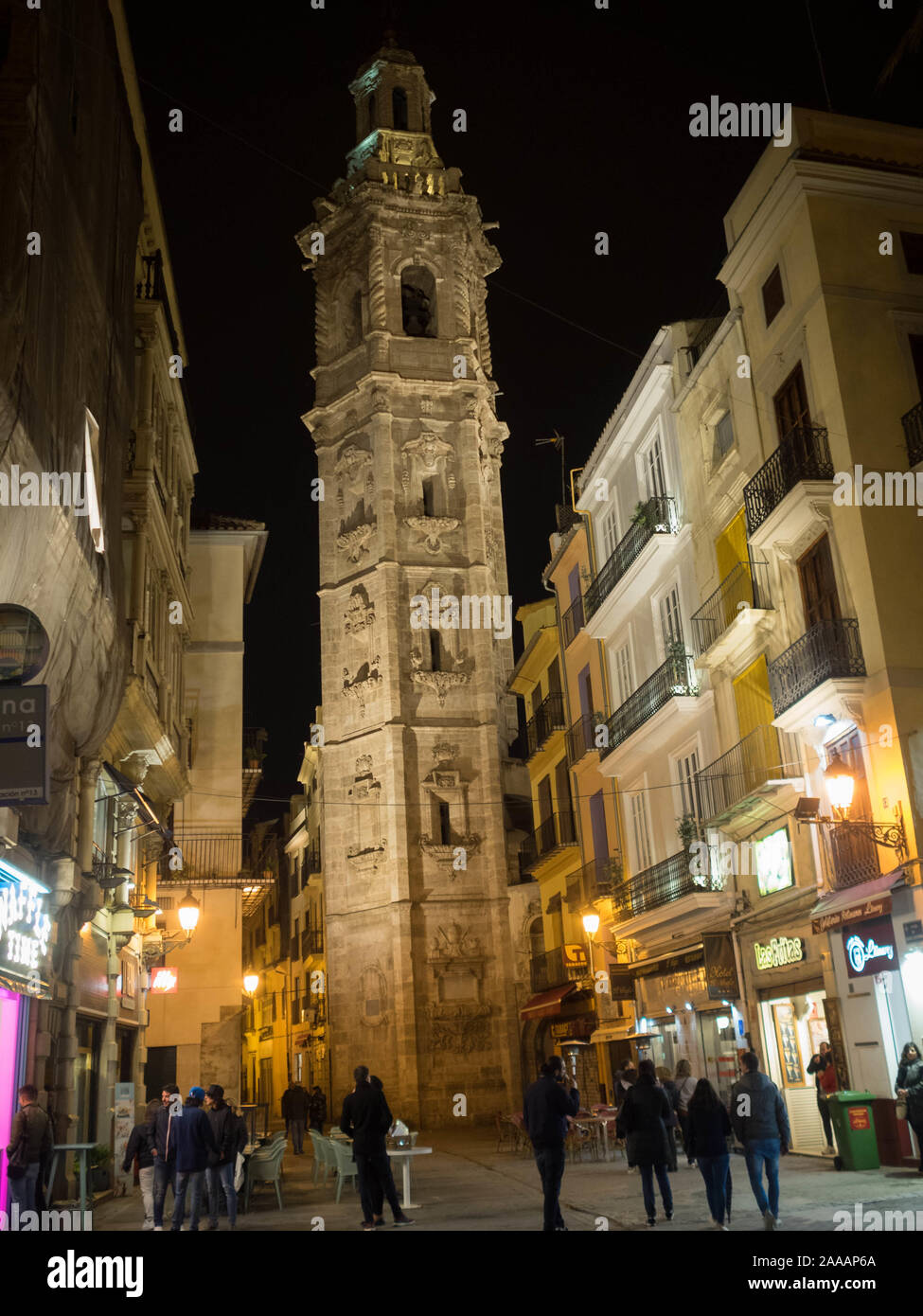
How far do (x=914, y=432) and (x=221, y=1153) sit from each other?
12325 mm

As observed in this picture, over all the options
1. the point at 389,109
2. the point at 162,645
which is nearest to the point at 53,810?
the point at 162,645

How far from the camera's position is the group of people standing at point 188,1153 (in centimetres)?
1207

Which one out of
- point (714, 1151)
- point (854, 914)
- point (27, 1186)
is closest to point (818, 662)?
point (854, 914)

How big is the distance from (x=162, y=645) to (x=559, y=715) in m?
10.8

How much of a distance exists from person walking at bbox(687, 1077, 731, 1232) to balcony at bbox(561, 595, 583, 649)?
18070mm

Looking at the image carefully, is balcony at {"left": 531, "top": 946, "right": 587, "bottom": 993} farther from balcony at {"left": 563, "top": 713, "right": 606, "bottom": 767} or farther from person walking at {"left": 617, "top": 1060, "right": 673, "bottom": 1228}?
person walking at {"left": 617, "top": 1060, "right": 673, "bottom": 1228}

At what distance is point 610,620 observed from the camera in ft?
83.4

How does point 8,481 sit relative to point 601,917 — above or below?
above

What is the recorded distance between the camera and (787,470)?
55.7 feet

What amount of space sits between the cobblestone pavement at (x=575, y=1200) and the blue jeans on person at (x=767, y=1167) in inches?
8.1

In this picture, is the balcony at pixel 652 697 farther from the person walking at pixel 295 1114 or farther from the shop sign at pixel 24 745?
the shop sign at pixel 24 745

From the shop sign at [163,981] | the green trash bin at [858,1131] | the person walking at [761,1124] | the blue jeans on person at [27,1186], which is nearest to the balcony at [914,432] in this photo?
the green trash bin at [858,1131]

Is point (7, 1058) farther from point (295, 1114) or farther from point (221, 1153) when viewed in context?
point (295, 1114)

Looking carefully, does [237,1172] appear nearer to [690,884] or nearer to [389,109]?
[690,884]
